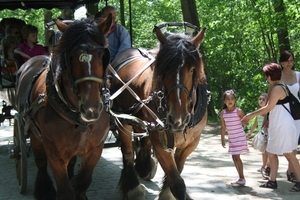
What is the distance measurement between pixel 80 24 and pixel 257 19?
36.5 ft

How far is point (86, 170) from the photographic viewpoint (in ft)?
18.5

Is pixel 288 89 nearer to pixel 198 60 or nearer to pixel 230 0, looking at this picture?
pixel 198 60

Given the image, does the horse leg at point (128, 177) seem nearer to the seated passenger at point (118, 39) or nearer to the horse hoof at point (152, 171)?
the horse hoof at point (152, 171)

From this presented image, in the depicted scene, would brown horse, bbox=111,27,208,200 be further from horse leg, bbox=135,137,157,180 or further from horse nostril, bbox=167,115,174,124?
horse leg, bbox=135,137,157,180

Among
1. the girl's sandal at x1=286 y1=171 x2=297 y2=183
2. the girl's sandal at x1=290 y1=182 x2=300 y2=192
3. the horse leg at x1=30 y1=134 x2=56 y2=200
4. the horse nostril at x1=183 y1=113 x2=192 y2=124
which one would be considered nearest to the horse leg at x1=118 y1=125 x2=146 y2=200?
the horse leg at x1=30 y1=134 x2=56 y2=200

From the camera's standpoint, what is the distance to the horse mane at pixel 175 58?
16.4 feet

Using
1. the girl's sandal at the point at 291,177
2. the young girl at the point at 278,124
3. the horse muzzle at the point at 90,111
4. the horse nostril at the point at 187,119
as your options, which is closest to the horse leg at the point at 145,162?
the young girl at the point at 278,124

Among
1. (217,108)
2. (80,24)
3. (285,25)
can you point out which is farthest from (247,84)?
(80,24)

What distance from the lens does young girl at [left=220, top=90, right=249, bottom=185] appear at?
7.46 meters

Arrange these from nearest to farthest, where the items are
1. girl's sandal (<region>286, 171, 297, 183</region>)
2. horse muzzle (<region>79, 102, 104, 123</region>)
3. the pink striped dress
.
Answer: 1. horse muzzle (<region>79, 102, 104, 123</region>)
2. the pink striped dress
3. girl's sandal (<region>286, 171, 297, 183</region>)

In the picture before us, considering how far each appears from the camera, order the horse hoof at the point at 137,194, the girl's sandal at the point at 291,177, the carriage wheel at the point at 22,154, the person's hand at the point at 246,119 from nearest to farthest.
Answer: the horse hoof at the point at 137,194 < the carriage wheel at the point at 22,154 < the person's hand at the point at 246,119 < the girl's sandal at the point at 291,177

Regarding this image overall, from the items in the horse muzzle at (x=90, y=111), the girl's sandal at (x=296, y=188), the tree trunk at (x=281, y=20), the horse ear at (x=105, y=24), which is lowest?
the girl's sandal at (x=296, y=188)

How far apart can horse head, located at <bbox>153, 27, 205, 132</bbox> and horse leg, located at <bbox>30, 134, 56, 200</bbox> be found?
81.9 inches

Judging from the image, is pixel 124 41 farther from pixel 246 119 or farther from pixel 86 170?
pixel 86 170
